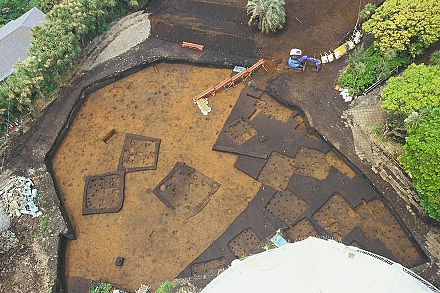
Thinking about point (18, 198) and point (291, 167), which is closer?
point (18, 198)

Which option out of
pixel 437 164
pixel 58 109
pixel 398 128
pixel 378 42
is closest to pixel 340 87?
pixel 378 42

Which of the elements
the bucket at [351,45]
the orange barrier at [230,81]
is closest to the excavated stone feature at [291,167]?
the orange barrier at [230,81]

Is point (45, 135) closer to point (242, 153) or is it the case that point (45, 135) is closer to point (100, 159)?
point (100, 159)

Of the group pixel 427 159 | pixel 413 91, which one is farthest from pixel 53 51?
pixel 427 159

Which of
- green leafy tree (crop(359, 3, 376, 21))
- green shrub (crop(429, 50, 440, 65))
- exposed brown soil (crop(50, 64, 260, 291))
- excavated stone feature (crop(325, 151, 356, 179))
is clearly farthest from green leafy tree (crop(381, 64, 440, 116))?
exposed brown soil (crop(50, 64, 260, 291))

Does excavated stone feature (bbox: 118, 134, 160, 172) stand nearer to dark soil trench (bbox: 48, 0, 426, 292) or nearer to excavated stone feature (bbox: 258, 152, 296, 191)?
dark soil trench (bbox: 48, 0, 426, 292)

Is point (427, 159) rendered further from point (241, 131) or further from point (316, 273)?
point (241, 131)

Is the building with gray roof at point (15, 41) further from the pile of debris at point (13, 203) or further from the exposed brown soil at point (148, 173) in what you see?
the pile of debris at point (13, 203)
